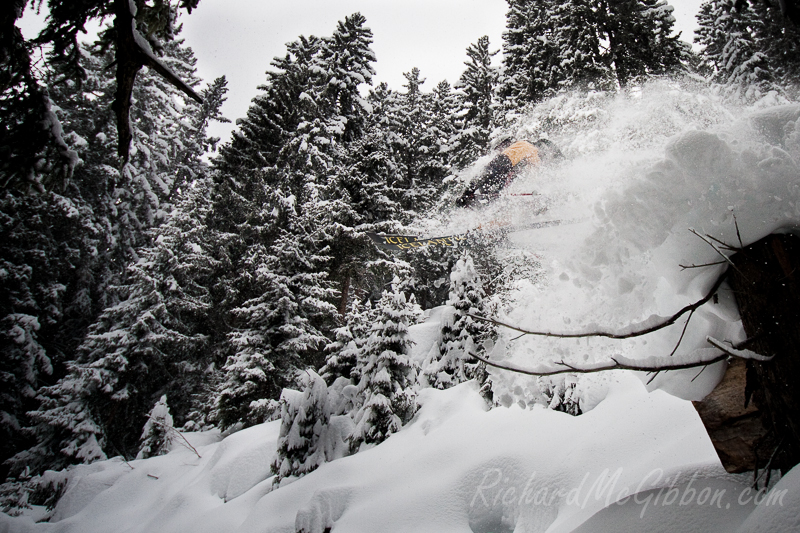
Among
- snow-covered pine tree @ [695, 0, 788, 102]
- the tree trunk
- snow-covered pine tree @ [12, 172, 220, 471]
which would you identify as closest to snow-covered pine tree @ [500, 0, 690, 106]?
snow-covered pine tree @ [695, 0, 788, 102]

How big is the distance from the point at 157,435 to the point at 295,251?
21.1ft

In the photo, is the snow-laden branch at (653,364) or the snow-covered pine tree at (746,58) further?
the snow-covered pine tree at (746,58)

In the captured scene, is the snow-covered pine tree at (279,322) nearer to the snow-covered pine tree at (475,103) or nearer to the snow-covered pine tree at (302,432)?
the snow-covered pine tree at (302,432)

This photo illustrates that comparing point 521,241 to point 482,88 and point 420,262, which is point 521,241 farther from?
point 482,88

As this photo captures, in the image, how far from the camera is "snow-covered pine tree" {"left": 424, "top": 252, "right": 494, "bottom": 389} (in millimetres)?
7176

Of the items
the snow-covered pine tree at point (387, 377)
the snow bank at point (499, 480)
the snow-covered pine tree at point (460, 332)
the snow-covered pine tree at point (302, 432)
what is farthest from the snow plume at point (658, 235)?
the snow-covered pine tree at point (460, 332)

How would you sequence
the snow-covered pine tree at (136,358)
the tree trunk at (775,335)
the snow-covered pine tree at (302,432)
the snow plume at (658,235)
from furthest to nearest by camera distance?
the snow-covered pine tree at (136,358)
the snow-covered pine tree at (302,432)
the snow plume at (658,235)
the tree trunk at (775,335)

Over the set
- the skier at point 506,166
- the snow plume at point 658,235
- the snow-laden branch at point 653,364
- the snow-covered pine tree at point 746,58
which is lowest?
the snow-laden branch at point 653,364

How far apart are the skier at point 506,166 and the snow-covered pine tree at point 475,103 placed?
25.9 feet

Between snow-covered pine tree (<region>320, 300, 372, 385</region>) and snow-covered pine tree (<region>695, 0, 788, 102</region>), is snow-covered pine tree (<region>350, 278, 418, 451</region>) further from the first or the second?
snow-covered pine tree (<region>695, 0, 788, 102</region>)

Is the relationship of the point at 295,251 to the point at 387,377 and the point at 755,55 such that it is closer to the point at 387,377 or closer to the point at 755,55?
the point at 387,377

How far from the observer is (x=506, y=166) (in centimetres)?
847

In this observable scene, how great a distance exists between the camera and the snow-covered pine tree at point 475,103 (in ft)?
58.8

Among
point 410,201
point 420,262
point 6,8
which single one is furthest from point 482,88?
point 6,8
